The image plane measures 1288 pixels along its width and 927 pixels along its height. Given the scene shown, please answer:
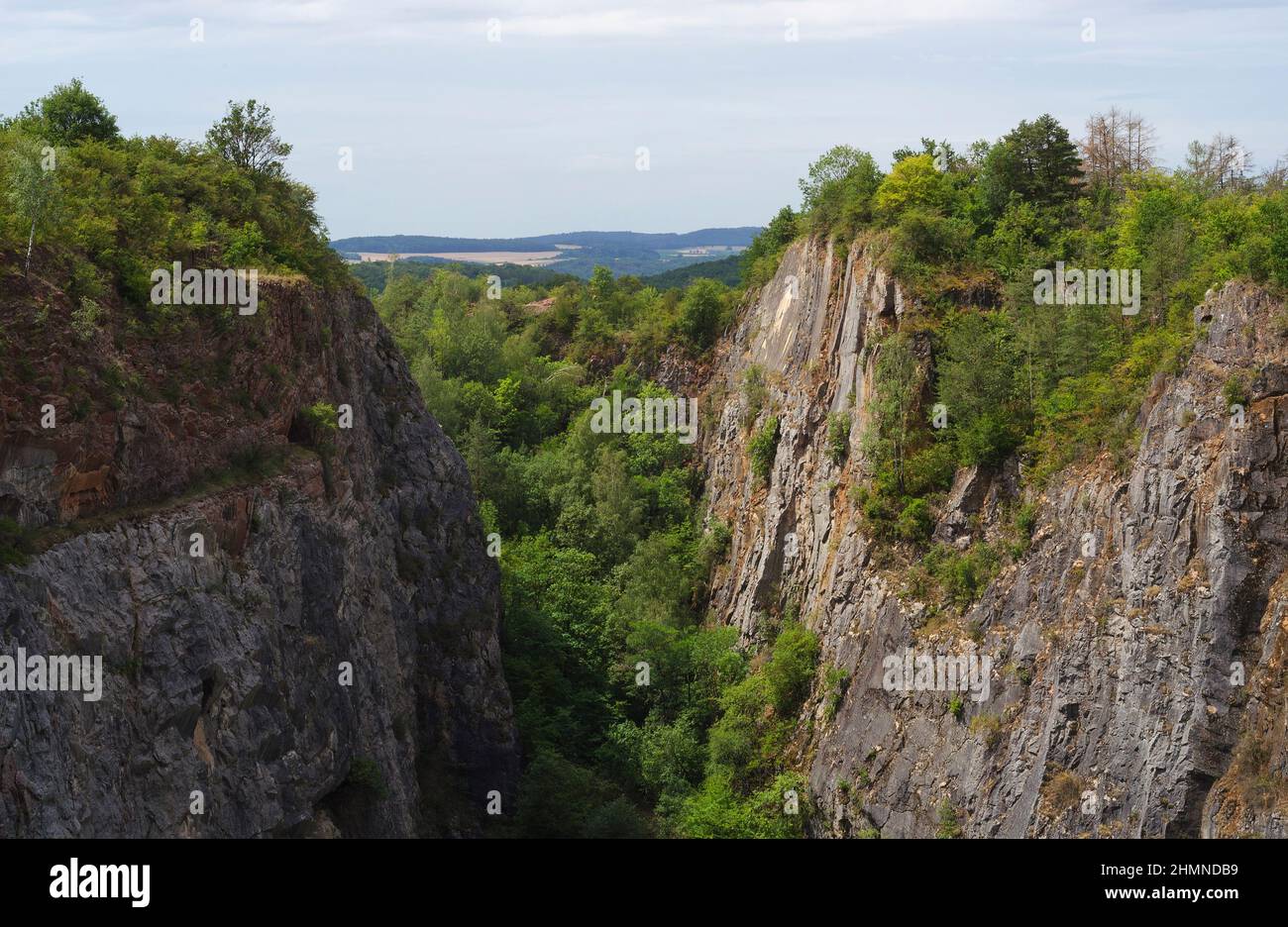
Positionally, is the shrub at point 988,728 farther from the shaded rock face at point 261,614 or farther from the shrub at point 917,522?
the shaded rock face at point 261,614

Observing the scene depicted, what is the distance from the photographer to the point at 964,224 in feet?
134

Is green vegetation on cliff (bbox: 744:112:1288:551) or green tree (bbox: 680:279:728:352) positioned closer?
green vegetation on cliff (bbox: 744:112:1288:551)

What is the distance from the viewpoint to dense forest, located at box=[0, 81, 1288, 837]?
92.6 feet

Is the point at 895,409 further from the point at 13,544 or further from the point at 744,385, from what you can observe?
the point at 13,544

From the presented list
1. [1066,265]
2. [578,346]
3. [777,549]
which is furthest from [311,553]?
[578,346]

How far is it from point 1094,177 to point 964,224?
8.46m

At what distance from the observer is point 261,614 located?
26156 millimetres

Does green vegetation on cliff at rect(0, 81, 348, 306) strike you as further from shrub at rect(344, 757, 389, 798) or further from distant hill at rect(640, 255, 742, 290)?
distant hill at rect(640, 255, 742, 290)

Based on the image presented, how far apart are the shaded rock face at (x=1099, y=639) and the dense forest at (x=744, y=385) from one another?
0.82 m

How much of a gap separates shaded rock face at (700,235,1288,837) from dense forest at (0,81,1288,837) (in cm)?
82

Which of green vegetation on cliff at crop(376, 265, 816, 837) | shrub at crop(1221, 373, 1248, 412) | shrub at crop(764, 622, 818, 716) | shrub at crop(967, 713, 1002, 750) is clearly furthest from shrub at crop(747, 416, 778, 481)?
shrub at crop(1221, 373, 1248, 412)

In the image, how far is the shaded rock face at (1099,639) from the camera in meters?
23.5

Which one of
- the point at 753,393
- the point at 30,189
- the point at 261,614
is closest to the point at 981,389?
the point at 753,393

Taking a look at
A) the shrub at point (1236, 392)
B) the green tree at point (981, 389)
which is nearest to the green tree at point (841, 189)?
the green tree at point (981, 389)
